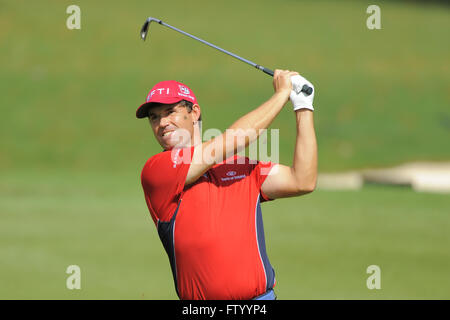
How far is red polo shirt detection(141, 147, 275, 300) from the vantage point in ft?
13.2

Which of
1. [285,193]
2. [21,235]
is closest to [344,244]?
[21,235]

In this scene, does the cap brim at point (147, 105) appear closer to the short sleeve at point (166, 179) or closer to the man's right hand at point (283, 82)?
the short sleeve at point (166, 179)

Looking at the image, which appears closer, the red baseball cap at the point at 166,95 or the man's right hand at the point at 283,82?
the man's right hand at the point at 283,82

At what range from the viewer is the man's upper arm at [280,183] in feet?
14.1

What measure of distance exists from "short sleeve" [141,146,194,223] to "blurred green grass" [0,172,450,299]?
2.54 meters

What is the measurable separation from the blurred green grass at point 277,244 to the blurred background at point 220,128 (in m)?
0.04

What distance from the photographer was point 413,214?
48.2 feet

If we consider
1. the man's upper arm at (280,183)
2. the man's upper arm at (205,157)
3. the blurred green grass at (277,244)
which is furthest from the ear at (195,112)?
the blurred green grass at (277,244)

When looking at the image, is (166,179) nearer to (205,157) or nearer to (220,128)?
(205,157)

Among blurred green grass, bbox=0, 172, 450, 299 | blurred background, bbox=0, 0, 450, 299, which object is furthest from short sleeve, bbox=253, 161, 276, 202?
blurred background, bbox=0, 0, 450, 299

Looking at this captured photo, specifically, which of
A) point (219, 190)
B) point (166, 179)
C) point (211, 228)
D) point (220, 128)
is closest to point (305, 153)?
point (219, 190)

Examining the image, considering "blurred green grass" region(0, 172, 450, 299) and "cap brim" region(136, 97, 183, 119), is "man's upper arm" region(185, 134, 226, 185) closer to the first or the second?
"cap brim" region(136, 97, 183, 119)

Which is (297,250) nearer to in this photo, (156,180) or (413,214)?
(413,214)

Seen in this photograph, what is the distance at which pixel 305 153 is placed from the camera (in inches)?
167
